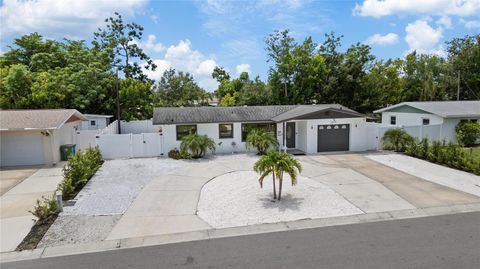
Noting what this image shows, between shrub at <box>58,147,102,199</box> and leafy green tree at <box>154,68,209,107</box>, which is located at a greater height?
leafy green tree at <box>154,68,209,107</box>

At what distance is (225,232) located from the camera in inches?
317

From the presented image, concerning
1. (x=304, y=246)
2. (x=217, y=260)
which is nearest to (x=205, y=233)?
(x=217, y=260)

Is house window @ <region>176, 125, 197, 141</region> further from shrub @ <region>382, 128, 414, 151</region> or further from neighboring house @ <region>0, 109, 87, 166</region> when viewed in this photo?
shrub @ <region>382, 128, 414, 151</region>

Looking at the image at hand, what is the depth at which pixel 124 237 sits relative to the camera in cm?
780

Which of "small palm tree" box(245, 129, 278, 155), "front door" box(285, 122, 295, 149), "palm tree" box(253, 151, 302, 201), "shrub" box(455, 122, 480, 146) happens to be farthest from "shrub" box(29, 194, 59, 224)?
"shrub" box(455, 122, 480, 146)

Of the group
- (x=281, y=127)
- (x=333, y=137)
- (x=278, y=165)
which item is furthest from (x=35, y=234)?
(x=333, y=137)

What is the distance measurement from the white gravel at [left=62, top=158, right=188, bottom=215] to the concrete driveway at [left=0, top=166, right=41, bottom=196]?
313 cm

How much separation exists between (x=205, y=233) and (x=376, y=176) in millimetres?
8504

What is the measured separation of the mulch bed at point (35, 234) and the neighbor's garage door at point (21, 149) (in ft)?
31.8

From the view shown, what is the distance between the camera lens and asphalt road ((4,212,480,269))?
6305mm

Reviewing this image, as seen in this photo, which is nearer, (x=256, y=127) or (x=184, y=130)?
(x=184, y=130)

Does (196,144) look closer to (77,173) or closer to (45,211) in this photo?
(77,173)

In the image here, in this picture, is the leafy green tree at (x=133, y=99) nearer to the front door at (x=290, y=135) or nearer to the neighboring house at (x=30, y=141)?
the neighboring house at (x=30, y=141)

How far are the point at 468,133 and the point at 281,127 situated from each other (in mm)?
12153
